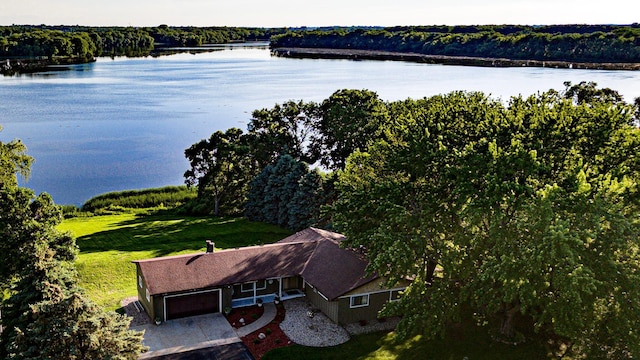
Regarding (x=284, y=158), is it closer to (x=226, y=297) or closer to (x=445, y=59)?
(x=226, y=297)

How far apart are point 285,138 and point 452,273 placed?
32141mm

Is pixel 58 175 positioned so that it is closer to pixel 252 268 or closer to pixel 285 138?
pixel 285 138

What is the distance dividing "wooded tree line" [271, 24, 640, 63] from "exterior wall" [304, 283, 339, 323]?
70.4 meters

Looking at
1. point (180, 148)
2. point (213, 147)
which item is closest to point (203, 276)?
point (213, 147)

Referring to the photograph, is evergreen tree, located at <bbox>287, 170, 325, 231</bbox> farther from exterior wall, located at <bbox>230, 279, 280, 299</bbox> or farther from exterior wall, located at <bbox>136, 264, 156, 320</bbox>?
exterior wall, located at <bbox>136, 264, 156, 320</bbox>

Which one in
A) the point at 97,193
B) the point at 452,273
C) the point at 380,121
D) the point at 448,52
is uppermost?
the point at 448,52

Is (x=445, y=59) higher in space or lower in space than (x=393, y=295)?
higher

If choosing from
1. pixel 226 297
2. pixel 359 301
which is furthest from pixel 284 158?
pixel 359 301

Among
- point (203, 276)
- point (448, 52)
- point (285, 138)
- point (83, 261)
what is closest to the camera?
point (203, 276)

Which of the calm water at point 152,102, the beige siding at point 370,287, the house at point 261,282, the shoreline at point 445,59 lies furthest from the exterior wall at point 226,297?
the shoreline at point 445,59

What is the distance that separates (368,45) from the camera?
162 m

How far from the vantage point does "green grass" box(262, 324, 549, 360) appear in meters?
23.0

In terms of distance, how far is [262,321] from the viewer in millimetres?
26250

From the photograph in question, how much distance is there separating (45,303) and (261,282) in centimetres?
1313
